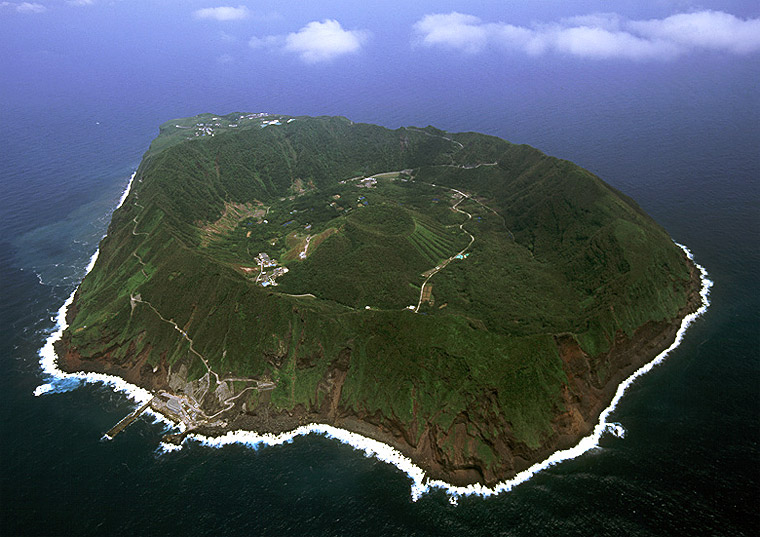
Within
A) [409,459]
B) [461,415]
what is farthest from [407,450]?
[461,415]

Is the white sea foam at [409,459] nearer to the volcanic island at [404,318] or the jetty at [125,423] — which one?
the volcanic island at [404,318]

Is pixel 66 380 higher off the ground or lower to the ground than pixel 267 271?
lower

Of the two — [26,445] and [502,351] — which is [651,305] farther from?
[26,445]

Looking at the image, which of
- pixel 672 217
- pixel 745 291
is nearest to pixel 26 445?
pixel 745 291

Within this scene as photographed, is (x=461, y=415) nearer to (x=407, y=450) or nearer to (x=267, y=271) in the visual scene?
(x=407, y=450)

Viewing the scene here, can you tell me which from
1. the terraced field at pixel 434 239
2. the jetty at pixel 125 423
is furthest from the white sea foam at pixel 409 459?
the terraced field at pixel 434 239
